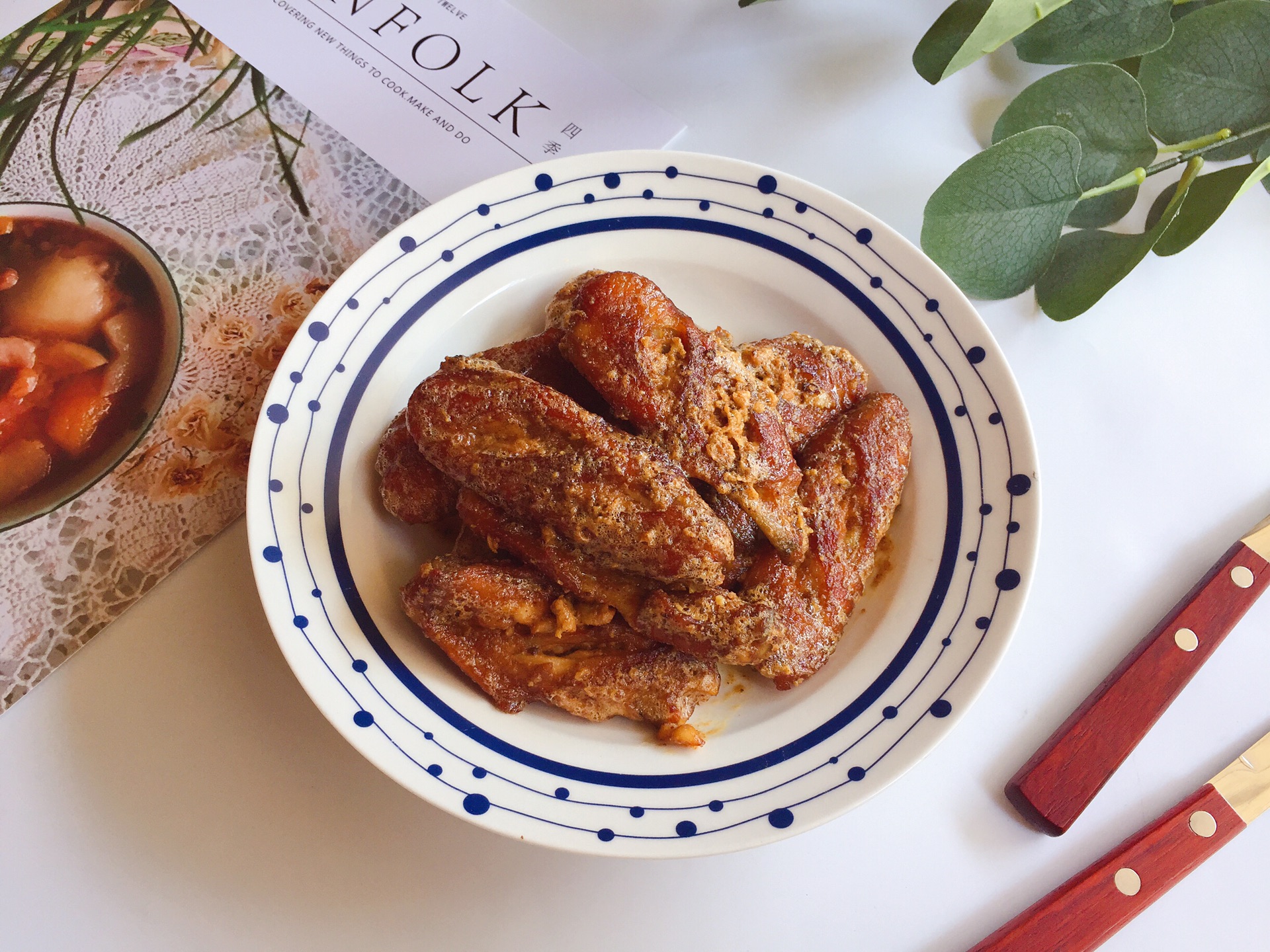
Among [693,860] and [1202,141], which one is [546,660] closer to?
[693,860]

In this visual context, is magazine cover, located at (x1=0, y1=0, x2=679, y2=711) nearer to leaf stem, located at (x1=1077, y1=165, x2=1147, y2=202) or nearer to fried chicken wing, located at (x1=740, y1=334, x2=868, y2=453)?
fried chicken wing, located at (x1=740, y1=334, x2=868, y2=453)

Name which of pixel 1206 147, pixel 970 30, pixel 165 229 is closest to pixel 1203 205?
pixel 1206 147

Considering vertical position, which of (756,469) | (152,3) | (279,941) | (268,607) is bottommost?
(279,941)

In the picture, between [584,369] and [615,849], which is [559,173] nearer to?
[584,369]

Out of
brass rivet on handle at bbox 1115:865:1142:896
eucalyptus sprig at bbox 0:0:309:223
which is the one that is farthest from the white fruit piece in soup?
brass rivet on handle at bbox 1115:865:1142:896

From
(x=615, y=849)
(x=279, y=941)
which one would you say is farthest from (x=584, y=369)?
(x=279, y=941)

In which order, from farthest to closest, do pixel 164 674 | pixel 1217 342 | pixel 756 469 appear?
pixel 1217 342 → pixel 164 674 → pixel 756 469

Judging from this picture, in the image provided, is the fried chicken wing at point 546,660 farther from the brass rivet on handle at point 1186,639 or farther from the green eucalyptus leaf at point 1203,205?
the green eucalyptus leaf at point 1203,205
